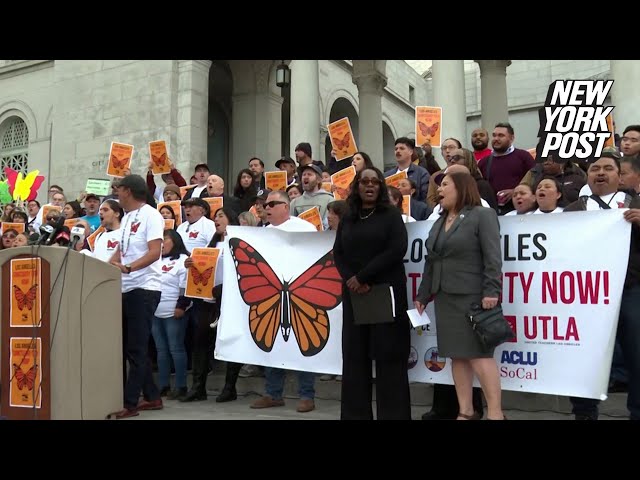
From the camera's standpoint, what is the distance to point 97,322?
5.84 meters

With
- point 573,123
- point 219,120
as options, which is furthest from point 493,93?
point 573,123

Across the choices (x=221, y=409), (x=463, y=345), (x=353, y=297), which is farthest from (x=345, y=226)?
(x=221, y=409)

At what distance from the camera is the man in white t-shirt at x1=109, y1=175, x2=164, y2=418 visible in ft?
21.6

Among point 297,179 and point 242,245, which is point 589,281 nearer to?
point 242,245

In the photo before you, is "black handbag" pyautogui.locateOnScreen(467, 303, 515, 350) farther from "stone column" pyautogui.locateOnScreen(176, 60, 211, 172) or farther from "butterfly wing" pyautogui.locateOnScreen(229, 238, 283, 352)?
"stone column" pyautogui.locateOnScreen(176, 60, 211, 172)

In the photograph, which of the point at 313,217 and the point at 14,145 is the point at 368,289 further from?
the point at 14,145

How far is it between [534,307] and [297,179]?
7.19 metres

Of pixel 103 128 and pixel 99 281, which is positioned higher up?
pixel 103 128

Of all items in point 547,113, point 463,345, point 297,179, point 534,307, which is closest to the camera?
point 463,345

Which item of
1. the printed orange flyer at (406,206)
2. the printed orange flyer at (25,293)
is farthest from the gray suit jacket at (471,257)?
the printed orange flyer at (25,293)

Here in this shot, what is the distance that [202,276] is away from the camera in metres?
7.64

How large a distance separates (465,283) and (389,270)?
0.68m

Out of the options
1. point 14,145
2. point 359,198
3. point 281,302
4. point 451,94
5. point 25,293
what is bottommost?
point 281,302

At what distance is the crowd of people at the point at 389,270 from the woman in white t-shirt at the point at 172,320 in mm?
12
